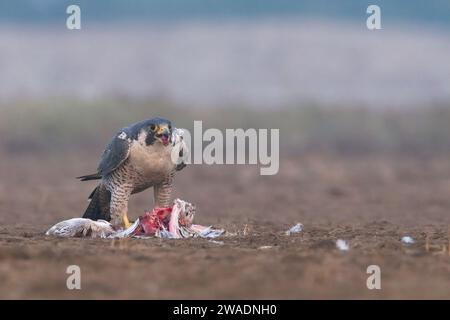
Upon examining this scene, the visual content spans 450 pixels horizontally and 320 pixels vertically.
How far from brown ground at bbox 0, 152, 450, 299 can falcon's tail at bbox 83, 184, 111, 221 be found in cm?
63

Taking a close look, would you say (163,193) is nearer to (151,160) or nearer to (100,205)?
(151,160)

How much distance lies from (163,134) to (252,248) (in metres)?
1.35

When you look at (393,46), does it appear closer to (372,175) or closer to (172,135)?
(372,175)

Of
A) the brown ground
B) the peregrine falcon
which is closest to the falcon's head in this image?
the peregrine falcon

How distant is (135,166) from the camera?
9664 millimetres

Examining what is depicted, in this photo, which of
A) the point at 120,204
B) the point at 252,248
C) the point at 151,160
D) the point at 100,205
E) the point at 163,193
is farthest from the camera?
the point at 100,205

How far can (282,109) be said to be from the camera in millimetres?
27000

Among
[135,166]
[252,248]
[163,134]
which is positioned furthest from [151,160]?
[252,248]

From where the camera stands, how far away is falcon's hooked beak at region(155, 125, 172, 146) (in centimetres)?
944

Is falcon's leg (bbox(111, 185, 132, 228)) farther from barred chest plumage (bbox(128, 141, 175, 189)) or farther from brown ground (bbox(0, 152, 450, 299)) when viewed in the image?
brown ground (bbox(0, 152, 450, 299))

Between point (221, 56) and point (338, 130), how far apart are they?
16785 millimetres

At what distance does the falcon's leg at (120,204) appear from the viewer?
9.87m

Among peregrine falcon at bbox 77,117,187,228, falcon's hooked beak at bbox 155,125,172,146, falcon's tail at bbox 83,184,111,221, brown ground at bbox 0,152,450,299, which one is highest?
falcon's hooked beak at bbox 155,125,172,146

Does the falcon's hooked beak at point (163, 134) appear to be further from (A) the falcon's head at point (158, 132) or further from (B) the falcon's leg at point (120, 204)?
→ (B) the falcon's leg at point (120, 204)
